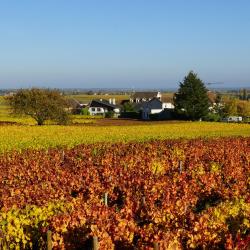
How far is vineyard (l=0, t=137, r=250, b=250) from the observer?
10.7 meters

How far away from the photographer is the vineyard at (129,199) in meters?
10.7

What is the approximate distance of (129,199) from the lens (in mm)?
15359

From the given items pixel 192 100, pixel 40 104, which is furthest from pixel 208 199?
pixel 192 100

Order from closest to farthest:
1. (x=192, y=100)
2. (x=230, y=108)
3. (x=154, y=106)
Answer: (x=192, y=100), (x=230, y=108), (x=154, y=106)

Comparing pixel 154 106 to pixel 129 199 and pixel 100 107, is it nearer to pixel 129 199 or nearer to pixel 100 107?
pixel 100 107

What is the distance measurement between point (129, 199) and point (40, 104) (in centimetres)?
5320

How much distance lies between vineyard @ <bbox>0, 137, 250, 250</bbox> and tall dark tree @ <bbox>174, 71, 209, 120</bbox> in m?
57.1

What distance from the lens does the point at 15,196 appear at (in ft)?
50.0

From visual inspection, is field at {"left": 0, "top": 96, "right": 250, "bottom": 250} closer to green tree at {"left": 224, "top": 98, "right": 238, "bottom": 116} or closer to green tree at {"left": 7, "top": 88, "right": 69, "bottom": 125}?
green tree at {"left": 7, "top": 88, "right": 69, "bottom": 125}

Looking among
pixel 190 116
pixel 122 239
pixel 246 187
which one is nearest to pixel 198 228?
pixel 122 239

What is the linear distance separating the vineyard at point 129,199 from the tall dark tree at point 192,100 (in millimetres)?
57069

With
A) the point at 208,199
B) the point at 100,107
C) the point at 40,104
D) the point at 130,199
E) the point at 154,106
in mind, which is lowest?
the point at 100,107

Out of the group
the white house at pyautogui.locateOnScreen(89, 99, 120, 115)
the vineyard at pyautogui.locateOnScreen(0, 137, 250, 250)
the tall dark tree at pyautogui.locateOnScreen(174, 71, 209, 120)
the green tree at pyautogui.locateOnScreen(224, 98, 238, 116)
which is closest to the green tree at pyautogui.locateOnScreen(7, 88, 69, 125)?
the tall dark tree at pyautogui.locateOnScreen(174, 71, 209, 120)

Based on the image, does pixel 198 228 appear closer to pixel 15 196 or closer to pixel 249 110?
pixel 15 196
